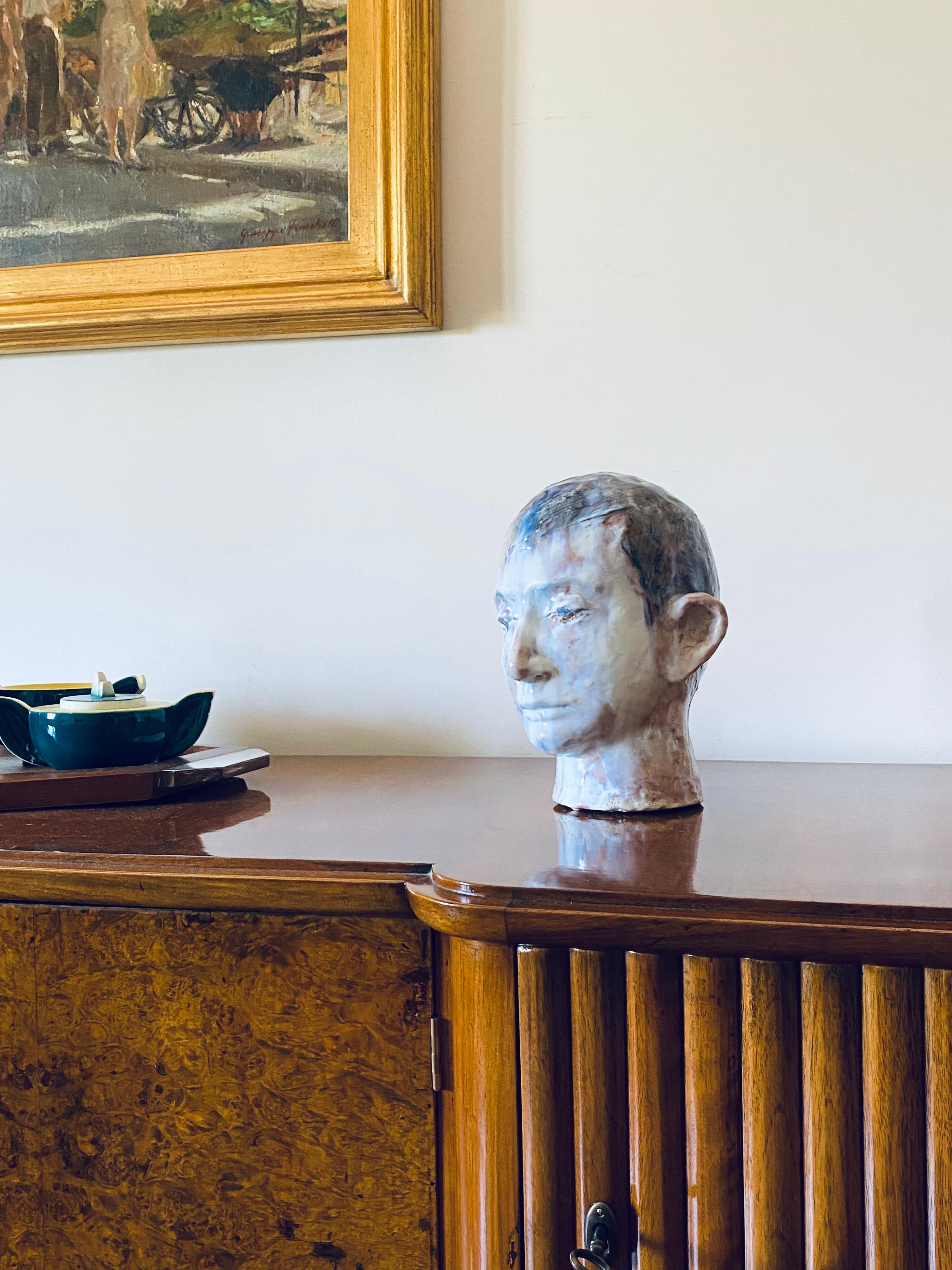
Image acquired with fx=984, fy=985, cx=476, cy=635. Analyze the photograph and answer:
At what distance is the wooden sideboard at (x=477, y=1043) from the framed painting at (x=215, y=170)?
22.8 inches

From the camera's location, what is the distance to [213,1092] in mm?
544

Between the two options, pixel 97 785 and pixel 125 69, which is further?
pixel 125 69

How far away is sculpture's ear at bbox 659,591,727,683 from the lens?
626 millimetres

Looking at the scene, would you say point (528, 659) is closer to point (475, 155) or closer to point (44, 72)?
point (475, 155)

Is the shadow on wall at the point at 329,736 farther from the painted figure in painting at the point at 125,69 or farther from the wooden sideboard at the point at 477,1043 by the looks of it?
the painted figure in painting at the point at 125,69

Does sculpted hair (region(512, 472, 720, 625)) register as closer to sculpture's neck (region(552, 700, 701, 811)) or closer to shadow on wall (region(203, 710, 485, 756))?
sculpture's neck (region(552, 700, 701, 811))

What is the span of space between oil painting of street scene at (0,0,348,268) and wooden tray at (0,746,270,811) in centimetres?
55

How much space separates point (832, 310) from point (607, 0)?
1.23 feet

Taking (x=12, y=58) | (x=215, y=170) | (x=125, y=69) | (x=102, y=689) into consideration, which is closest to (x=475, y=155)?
(x=215, y=170)

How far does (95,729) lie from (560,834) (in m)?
0.37

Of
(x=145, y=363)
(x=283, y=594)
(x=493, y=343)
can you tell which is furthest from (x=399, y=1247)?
(x=145, y=363)

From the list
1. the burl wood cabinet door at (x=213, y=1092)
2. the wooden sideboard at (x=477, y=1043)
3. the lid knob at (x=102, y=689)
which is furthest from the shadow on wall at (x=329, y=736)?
the burl wood cabinet door at (x=213, y=1092)

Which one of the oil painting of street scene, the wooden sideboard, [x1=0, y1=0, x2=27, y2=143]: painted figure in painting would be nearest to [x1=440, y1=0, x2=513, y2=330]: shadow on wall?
the oil painting of street scene

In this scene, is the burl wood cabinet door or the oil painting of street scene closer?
the burl wood cabinet door
